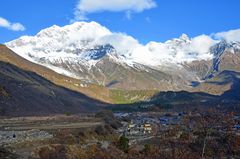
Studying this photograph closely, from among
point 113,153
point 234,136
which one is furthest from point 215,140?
point 113,153

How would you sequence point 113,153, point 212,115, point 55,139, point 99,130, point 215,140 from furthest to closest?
point 99,130 < point 55,139 < point 215,140 < point 113,153 < point 212,115

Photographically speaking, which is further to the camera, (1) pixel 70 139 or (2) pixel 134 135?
(2) pixel 134 135

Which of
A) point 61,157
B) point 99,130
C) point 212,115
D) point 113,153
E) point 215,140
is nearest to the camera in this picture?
point 212,115

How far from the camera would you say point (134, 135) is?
449ft

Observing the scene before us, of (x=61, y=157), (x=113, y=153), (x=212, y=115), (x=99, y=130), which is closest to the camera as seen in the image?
(x=212, y=115)

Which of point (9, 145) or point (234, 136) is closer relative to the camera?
point (9, 145)

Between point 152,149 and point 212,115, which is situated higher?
point 212,115

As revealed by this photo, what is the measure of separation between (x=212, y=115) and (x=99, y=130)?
63.3 meters

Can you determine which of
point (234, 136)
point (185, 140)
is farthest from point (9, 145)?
point (234, 136)

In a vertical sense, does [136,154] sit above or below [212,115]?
below

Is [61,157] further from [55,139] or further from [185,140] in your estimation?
[185,140]

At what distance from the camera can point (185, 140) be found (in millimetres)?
104750

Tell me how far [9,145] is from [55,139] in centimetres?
1551

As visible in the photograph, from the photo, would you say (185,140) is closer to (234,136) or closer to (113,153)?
(234,136)
